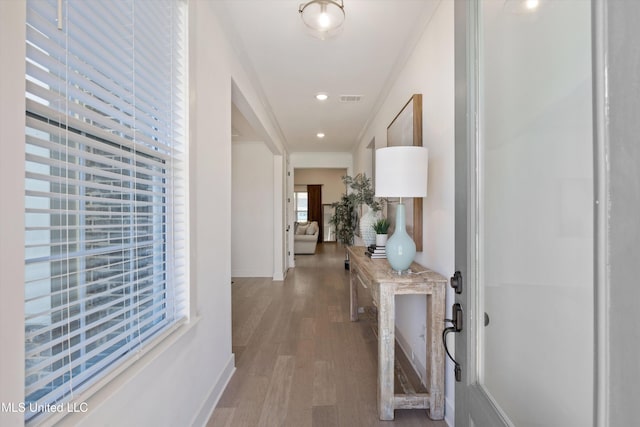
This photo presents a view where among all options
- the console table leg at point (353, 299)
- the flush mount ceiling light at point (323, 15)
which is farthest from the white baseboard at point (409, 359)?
the flush mount ceiling light at point (323, 15)

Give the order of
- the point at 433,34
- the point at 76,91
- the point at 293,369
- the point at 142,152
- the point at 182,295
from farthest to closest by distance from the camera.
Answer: the point at 293,369 < the point at 433,34 < the point at 182,295 < the point at 142,152 < the point at 76,91

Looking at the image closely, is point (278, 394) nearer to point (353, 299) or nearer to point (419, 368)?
point (419, 368)

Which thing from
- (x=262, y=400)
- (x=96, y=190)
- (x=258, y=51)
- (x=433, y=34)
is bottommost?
(x=262, y=400)

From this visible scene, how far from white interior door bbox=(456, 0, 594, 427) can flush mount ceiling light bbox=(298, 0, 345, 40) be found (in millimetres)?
1054

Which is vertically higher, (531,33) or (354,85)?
(354,85)

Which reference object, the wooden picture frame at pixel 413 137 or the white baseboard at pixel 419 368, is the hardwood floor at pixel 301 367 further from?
the wooden picture frame at pixel 413 137

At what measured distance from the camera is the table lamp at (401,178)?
183cm

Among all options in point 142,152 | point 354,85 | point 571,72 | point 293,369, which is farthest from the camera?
point 354,85

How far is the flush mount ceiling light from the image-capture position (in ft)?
5.62

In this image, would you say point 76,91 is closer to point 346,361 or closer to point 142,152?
point 142,152

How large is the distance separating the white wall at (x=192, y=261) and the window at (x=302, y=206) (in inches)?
348

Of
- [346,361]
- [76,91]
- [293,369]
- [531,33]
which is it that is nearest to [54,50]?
[76,91]

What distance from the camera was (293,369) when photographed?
235 centimetres

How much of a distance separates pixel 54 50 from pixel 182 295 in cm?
109
